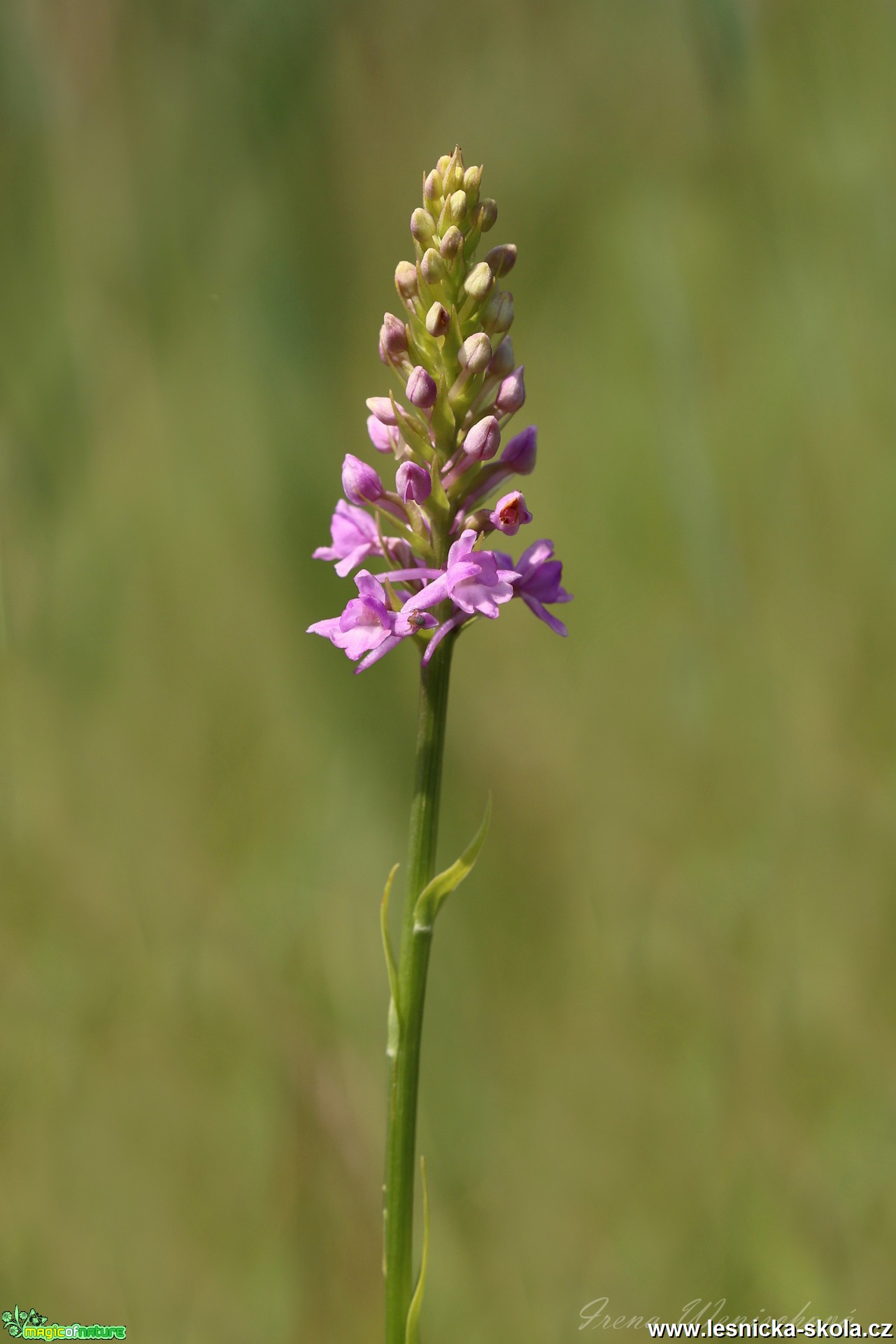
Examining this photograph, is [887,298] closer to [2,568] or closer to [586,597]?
[586,597]

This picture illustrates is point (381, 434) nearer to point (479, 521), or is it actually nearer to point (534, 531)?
point (479, 521)

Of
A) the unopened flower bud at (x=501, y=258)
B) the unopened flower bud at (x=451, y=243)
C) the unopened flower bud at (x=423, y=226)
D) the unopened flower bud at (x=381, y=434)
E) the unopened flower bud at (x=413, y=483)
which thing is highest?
the unopened flower bud at (x=423, y=226)

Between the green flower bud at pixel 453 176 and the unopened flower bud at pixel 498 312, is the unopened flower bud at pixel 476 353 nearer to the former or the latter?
the unopened flower bud at pixel 498 312

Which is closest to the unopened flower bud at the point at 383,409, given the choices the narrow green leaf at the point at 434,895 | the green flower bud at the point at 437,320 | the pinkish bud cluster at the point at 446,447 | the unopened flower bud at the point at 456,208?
the pinkish bud cluster at the point at 446,447

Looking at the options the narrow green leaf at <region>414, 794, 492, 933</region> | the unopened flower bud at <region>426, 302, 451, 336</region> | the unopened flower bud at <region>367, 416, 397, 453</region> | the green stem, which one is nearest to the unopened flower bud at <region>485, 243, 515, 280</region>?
the unopened flower bud at <region>426, 302, 451, 336</region>

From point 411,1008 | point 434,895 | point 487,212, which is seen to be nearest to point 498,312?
point 487,212

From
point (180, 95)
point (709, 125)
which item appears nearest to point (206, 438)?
point (180, 95)

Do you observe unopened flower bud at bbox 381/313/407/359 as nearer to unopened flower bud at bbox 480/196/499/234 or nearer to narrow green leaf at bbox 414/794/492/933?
unopened flower bud at bbox 480/196/499/234
